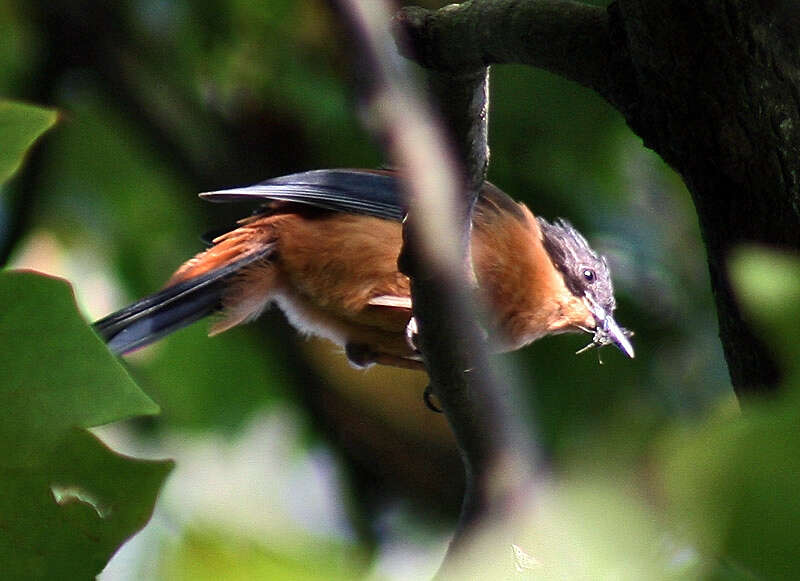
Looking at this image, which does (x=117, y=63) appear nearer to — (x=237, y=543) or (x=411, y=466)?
(x=411, y=466)

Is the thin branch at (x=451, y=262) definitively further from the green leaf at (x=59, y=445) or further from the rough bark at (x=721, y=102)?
the green leaf at (x=59, y=445)

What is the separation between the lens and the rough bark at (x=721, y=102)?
1.82 meters

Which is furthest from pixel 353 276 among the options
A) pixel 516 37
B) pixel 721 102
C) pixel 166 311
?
pixel 721 102

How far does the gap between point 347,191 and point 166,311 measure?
91cm

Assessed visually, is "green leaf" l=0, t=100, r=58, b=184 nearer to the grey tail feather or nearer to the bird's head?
the grey tail feather

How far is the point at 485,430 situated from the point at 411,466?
2.53m

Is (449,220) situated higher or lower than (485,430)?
higher

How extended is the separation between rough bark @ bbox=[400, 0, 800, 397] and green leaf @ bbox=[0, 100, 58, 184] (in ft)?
3.37

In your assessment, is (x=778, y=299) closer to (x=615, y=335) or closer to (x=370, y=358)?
(x=615, y=335)

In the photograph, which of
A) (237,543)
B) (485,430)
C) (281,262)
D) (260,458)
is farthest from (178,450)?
(237,543)

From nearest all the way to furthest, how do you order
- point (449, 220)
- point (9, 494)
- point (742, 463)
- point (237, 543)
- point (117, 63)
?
point (742, 463) < point (237, 543) < point (9, 494) < point (449, 220) < point (117, 63)

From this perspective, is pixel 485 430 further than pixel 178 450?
No

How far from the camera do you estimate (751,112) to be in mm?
1864

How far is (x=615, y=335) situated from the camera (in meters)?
4.88
